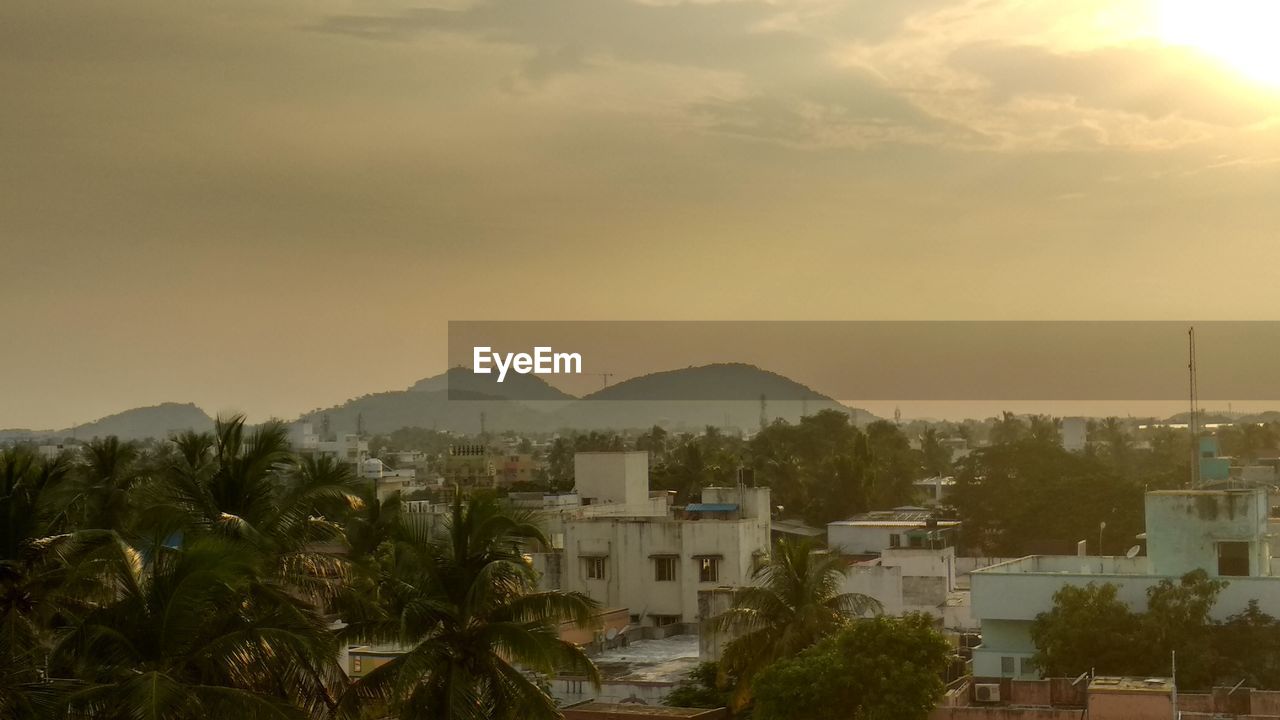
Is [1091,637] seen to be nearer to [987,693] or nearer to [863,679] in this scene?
[987,693]

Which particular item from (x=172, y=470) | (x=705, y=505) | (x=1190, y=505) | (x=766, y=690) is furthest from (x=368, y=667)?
(x=705, y=505)

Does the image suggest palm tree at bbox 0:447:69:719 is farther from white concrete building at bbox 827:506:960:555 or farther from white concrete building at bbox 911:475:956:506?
white concrete building at bbox 911:475:956:506

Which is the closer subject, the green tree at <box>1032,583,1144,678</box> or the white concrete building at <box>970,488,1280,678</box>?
the green tree at <box>1032,583,1144,678</box>

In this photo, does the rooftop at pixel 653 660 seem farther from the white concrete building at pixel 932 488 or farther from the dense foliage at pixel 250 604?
the white concrete building at pixel 932 488

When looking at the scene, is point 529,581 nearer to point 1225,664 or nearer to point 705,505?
point 1225,664

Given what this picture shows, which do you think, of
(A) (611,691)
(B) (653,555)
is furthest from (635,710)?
(B) (653,555)

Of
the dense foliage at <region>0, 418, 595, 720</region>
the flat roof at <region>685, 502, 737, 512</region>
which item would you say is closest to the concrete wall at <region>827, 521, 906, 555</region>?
the flat roof at <region>685, 502, 737, 512</region>
